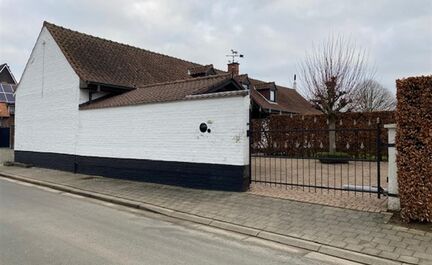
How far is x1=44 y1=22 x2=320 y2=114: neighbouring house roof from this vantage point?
42.2 ft

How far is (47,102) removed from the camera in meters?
16.1

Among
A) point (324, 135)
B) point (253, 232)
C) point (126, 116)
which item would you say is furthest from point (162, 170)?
point (324, 135)

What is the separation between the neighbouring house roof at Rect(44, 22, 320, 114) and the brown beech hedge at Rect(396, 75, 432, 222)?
608cm

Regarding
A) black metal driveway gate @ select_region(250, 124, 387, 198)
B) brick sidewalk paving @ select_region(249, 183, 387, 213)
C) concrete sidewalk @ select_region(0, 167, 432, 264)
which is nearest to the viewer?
concrete sidewalk @ select_region(0, 167, 432, 264)

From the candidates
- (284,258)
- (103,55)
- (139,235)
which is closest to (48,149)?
(103,55)

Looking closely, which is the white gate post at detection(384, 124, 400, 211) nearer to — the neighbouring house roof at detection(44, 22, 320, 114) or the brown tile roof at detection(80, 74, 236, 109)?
the brown tile roof at detection(80, 74, 236, 109)

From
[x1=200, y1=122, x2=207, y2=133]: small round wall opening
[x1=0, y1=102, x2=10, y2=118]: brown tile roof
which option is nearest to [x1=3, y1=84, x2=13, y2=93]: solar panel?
[x1=0, y1=102, x2=10, y2=118]: brown tile roof

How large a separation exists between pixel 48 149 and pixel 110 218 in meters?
9.63

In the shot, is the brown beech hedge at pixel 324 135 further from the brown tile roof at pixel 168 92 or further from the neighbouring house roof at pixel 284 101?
the neighbouring house roof at pixel 284 101

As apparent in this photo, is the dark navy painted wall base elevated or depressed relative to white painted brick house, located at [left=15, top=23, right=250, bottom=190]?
depressed

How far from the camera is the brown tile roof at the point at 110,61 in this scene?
1519 centimetres

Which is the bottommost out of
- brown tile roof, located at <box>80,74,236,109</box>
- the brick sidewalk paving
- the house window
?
the brick sidewalk paving

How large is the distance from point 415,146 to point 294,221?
96.9 inches

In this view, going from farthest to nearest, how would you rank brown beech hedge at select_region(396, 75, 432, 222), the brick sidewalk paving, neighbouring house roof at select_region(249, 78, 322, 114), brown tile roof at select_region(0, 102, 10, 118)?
brown tile roof at select_region(0, 102, 10, 118), neighbouring house roof at select_region(249, 78, 322, 114), the brick sidewalk paving, brown beech hedge at select_region(396, 75, 432, 222)
